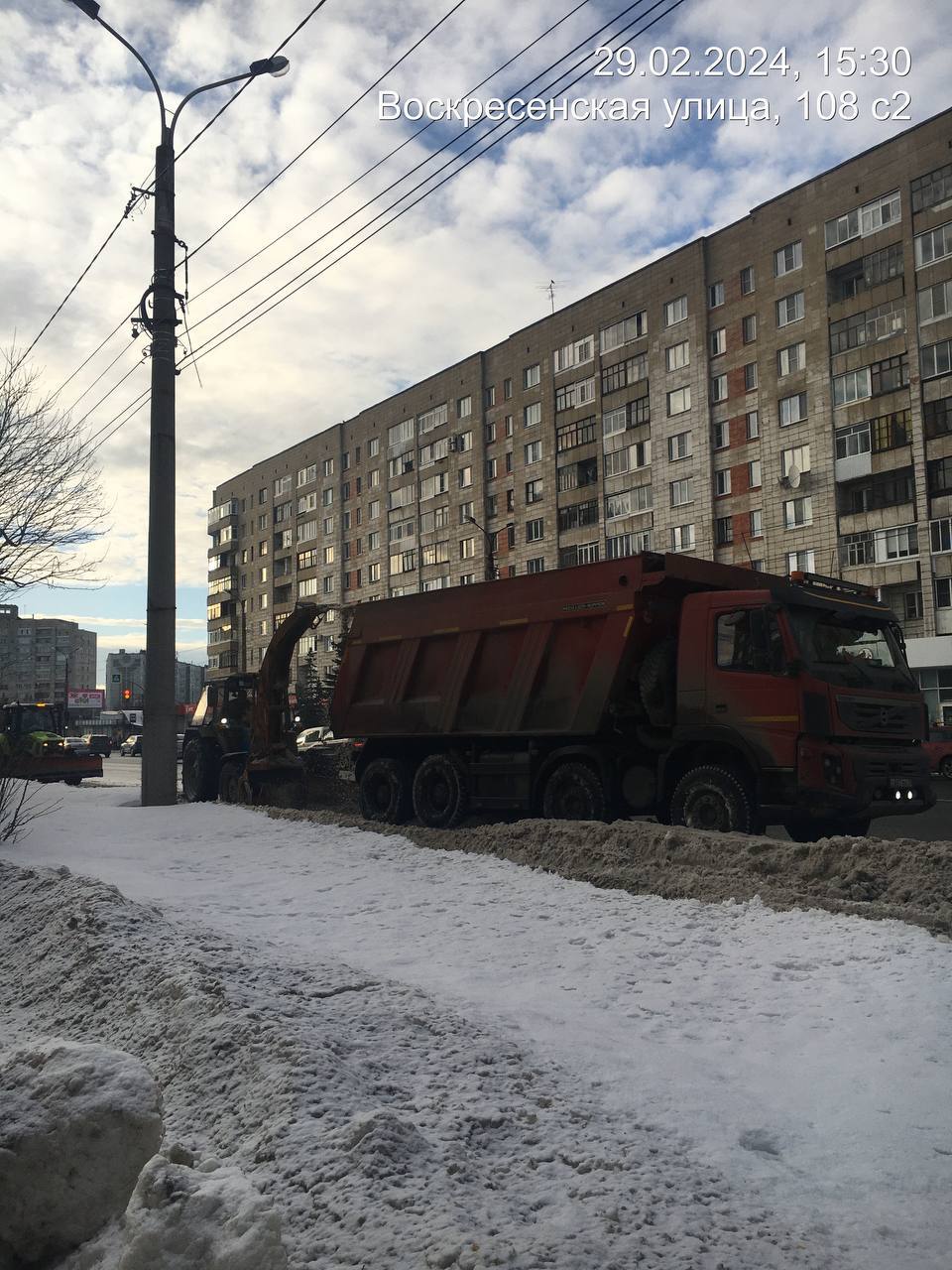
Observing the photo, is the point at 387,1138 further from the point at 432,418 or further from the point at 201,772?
the point at 432,418

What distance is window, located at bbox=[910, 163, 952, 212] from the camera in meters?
37.2

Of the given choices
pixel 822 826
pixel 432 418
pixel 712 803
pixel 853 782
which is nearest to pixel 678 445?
pixel 432 418

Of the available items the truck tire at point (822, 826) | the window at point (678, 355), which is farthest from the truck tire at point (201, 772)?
the window at point (678, 355)

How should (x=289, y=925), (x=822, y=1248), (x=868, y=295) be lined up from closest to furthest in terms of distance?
(x=822, y=1248)
(x=289, y=925)
(x=868, y=295)

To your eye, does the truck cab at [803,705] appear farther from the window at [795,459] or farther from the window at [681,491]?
the window at [681,491]

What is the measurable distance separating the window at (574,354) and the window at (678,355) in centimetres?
528

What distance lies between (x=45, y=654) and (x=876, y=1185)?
548ft

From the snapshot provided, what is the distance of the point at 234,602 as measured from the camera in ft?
290

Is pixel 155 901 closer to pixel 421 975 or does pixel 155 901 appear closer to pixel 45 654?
pixel 421 975

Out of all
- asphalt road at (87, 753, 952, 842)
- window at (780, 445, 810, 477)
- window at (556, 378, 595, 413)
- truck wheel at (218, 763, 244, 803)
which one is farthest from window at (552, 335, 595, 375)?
truck wheel at (218, 763, 244, 803)

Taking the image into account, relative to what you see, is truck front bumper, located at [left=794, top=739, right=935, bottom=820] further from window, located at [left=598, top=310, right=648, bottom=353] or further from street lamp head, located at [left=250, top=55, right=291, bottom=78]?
window, located at [left=598, top=310, right=648, bottom=353]

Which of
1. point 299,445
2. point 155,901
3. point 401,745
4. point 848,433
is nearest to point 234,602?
point 299,445

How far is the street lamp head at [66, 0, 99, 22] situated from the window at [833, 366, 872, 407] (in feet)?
107

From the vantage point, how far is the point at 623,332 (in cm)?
5097
